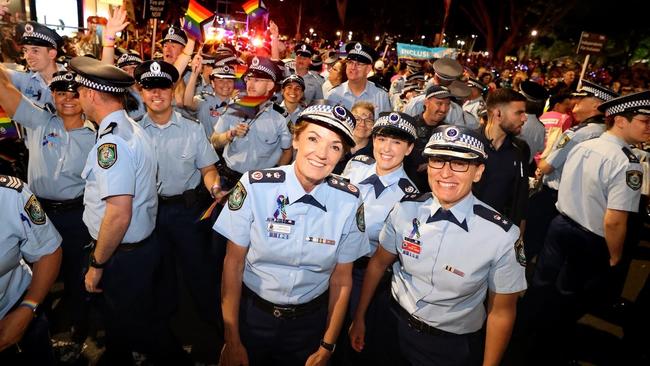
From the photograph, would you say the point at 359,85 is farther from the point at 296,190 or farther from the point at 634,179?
the point at 296,190

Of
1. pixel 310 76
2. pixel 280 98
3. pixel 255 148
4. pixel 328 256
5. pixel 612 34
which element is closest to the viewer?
pixel 328 256

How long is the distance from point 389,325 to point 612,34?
47.2 m

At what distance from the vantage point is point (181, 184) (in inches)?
160

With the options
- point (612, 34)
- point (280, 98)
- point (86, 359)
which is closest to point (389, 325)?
point (86, 359)

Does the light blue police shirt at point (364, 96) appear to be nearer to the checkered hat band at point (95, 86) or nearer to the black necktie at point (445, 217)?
the checkered hat band at point (95, 86)

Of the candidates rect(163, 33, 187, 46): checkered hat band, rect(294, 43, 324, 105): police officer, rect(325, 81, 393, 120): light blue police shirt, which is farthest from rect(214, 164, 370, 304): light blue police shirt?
rect(294, 43, 324, 105): police officer

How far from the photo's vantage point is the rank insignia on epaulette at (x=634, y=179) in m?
3.52

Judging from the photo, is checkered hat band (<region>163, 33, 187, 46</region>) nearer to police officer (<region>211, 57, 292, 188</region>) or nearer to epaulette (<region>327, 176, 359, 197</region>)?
police officer (<region>211, 57, 292, 188</region>)

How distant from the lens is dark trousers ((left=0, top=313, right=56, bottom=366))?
2289 millimetres

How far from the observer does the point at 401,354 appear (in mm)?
2635

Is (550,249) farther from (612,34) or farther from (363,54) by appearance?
(612,34)

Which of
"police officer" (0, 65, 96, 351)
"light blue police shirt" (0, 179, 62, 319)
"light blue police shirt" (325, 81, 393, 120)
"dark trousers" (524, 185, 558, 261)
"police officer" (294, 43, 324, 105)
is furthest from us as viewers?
"police officer" (294, 43, 324, 105)

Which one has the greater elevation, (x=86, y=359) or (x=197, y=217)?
(x=197, y=217)

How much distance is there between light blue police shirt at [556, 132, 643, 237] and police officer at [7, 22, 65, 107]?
19.3 feet
